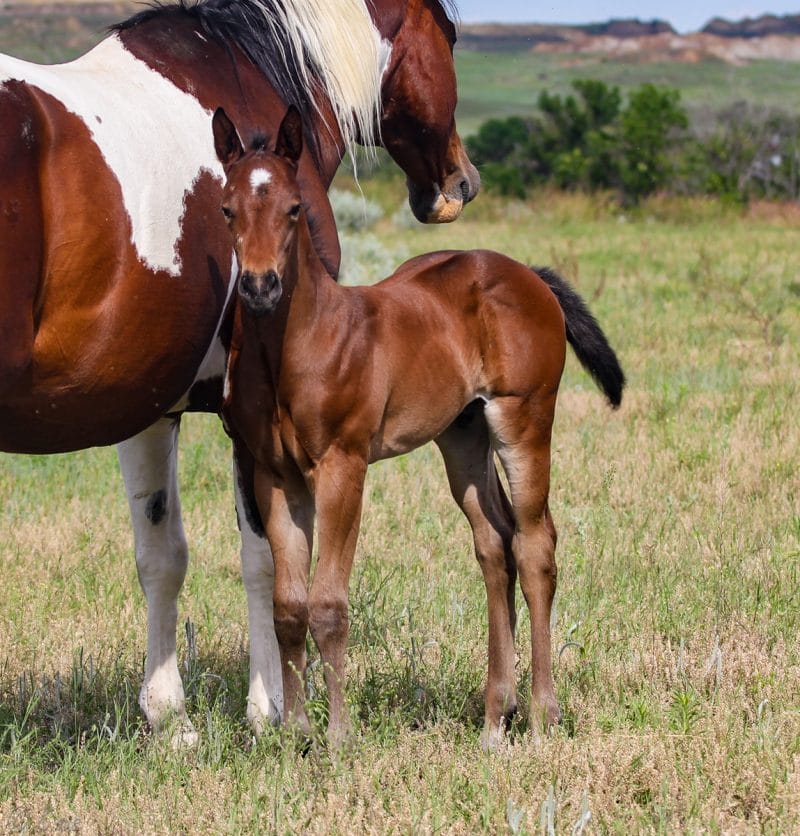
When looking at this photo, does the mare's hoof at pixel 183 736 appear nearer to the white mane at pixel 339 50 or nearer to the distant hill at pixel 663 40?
the white mane at pixel 339 50

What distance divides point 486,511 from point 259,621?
745mm

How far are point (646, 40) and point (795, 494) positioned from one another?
91.7m

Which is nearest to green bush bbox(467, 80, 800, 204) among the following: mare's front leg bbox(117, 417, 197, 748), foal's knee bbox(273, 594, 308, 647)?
mare's front leg bbox(117, 417, 197, 748)

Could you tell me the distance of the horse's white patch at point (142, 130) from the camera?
116 inches

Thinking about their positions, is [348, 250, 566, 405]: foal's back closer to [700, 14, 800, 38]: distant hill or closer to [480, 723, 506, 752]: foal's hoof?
[480, 723, 506, 752]: foal's hoof

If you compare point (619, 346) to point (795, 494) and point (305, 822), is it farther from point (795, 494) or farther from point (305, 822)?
point (305, 822)

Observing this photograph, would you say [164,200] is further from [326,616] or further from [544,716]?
[544,716]

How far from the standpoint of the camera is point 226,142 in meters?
3.04

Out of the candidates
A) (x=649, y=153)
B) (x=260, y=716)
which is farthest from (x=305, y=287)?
(x=649, y=153)

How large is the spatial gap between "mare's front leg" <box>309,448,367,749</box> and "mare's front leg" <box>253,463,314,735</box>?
0.10 metres

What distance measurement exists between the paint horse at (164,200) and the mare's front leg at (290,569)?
28 cm

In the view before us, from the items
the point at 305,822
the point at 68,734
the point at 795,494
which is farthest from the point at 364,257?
the point at 305,822

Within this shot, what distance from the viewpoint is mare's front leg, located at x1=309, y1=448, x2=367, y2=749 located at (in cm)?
311

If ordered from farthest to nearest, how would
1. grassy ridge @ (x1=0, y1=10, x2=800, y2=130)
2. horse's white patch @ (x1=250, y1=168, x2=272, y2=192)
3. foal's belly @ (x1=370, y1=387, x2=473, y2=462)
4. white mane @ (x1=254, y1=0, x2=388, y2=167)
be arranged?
grassy ridge @ (x1=0, y1=10, x2=800, y2=130)
white mane @ (x1=254, y1=0, x2=388, y2=167)
foal's belly @ (x1=370, y1=387, x2=473, y2=462)
horse's white patch @ (x1=250, y1=168, x2=272, y2=192)
